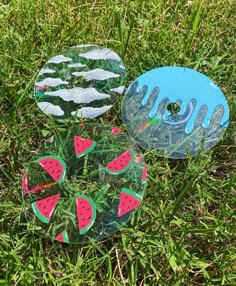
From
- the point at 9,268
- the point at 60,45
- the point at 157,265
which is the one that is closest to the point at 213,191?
the point at 157,265

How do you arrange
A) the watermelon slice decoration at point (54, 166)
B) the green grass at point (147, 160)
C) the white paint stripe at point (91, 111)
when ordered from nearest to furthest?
the green grass at point (147, 160) < the watermelon slice decoration at point (54, 166) < the white paint stripe at point (91, 111)

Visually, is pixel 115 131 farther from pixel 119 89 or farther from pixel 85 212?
pixel 85 212

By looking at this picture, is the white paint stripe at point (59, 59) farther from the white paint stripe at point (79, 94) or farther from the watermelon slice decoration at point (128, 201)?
the watermelon slice decoration at point (128, 201)

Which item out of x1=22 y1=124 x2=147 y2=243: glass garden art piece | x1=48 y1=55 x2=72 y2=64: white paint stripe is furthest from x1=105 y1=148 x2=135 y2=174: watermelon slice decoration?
x1=48 y1=55 x2=72 y2=64: white paint stripe

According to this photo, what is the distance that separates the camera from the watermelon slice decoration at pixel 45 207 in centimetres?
135

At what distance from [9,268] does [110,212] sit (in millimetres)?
275

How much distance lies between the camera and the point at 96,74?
161 cm

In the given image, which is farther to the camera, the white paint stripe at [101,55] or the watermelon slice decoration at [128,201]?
the white paint stripe at [101,55]

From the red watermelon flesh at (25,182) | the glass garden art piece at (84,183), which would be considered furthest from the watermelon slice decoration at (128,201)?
the red watermelon flesh at (25,182)

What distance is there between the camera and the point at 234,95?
158 centimetres

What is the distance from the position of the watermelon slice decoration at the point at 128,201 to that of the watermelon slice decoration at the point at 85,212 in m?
0.07

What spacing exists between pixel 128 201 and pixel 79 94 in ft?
1.27

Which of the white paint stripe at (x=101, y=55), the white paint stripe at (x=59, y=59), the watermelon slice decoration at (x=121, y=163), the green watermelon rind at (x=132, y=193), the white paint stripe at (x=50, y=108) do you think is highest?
the white paint stripe at (x=101, y=55)

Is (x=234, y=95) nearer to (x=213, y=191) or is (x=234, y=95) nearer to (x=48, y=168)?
(x=213, y=191)
